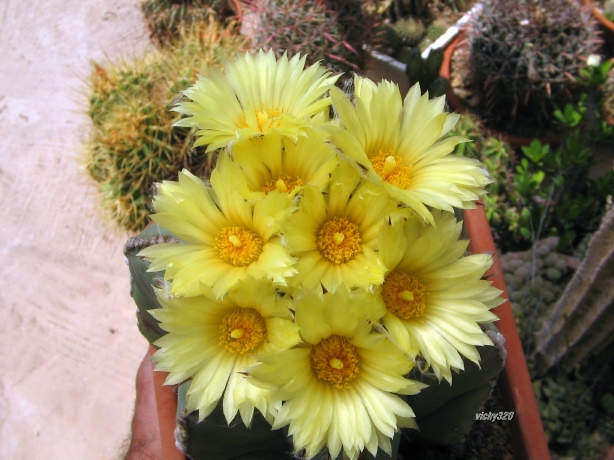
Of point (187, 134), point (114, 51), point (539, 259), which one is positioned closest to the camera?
point (539, 259)

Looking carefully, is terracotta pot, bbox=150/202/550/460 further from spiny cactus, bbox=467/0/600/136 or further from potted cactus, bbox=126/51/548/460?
spiny cactus, bbox=467/0/600/136

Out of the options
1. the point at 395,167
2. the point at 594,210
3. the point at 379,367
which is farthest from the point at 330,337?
the point at 594,210

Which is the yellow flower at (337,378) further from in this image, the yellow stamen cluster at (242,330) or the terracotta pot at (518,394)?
the terracotta pot at (518,394)

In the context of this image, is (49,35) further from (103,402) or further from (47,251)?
(103,402)

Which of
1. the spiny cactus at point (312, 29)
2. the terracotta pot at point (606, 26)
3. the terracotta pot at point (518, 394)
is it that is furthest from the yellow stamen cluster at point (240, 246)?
the terracotta pot at point (606, 26)

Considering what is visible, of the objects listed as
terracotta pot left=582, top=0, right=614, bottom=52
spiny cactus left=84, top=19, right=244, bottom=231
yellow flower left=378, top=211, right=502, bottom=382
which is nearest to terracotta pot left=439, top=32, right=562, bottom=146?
terracotta pot left=582, top=0, right=614, bottom=52

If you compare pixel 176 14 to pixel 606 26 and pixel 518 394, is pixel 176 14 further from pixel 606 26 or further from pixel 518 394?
pixel 518 394
